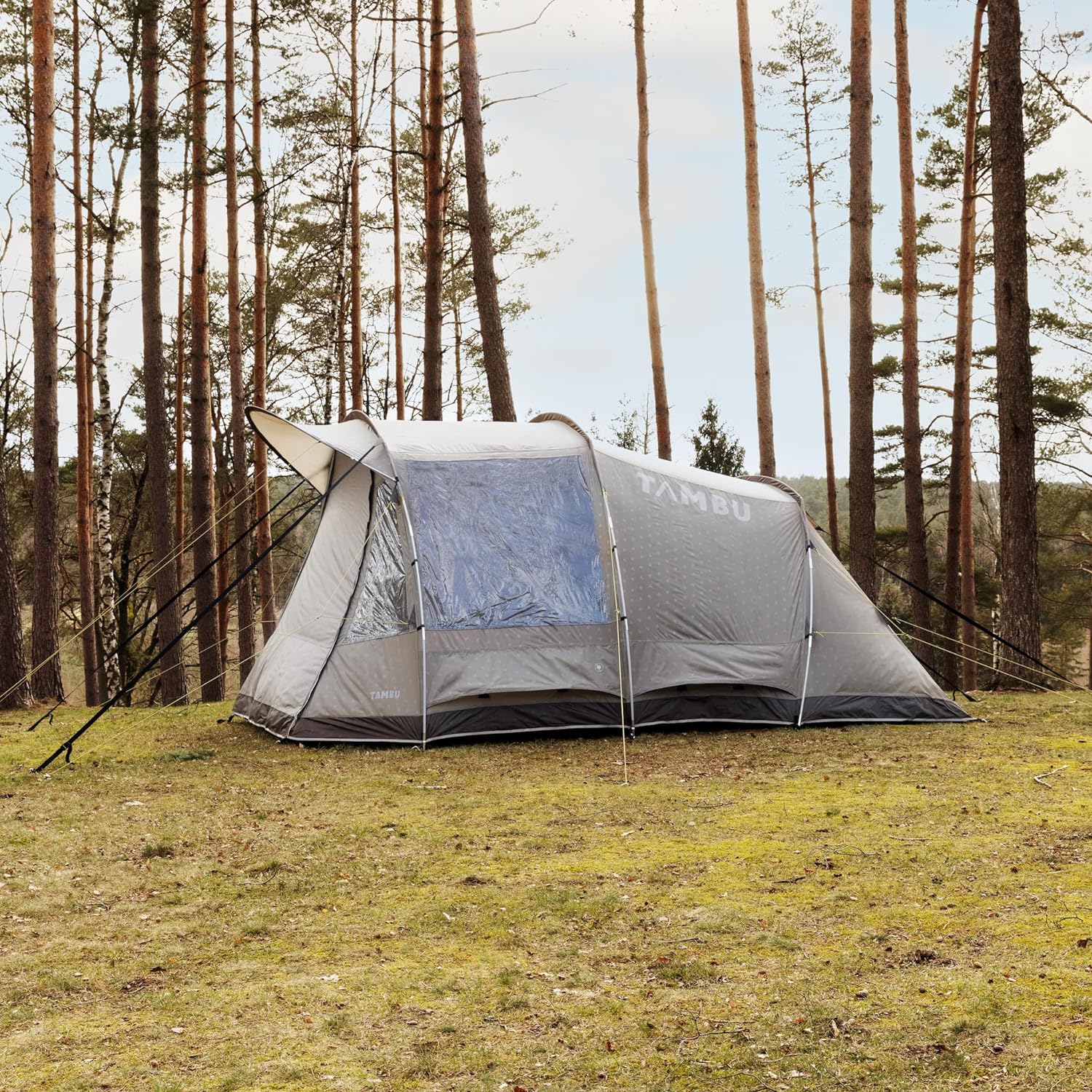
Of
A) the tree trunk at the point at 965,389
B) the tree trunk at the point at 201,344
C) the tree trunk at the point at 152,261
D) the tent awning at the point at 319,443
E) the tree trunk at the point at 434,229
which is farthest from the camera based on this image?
the tree trunk at the point at 965,389

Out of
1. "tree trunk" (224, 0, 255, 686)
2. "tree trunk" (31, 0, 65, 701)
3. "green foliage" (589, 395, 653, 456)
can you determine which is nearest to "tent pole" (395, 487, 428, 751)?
"tree trunk" (31, 0, 65, 701)

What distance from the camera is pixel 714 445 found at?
83.7 ft

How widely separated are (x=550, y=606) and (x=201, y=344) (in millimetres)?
7094

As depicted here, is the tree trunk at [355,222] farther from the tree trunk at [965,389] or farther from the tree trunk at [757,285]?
the tree trunk at [965,389]

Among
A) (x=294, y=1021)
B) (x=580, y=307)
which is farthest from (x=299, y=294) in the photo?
(x=294, y=1021)

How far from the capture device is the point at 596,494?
8.67 meters

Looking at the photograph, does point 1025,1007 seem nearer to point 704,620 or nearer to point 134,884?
point 134,884

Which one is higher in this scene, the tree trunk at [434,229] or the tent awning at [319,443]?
the tree trunk at [434,229]

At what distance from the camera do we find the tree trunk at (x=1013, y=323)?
10.2 m

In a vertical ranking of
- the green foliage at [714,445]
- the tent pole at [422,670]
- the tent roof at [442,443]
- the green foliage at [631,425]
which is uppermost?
the green foliage at [631,425]

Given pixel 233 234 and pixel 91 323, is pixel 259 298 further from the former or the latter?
pixel 91 323

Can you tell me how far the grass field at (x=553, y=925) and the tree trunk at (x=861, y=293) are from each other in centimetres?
539

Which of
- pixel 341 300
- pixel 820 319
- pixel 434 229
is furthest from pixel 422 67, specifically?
pixel 820 319

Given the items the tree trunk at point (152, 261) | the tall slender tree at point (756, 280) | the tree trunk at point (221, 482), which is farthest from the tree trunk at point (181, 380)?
the tall slender tree at point (756, 280)
